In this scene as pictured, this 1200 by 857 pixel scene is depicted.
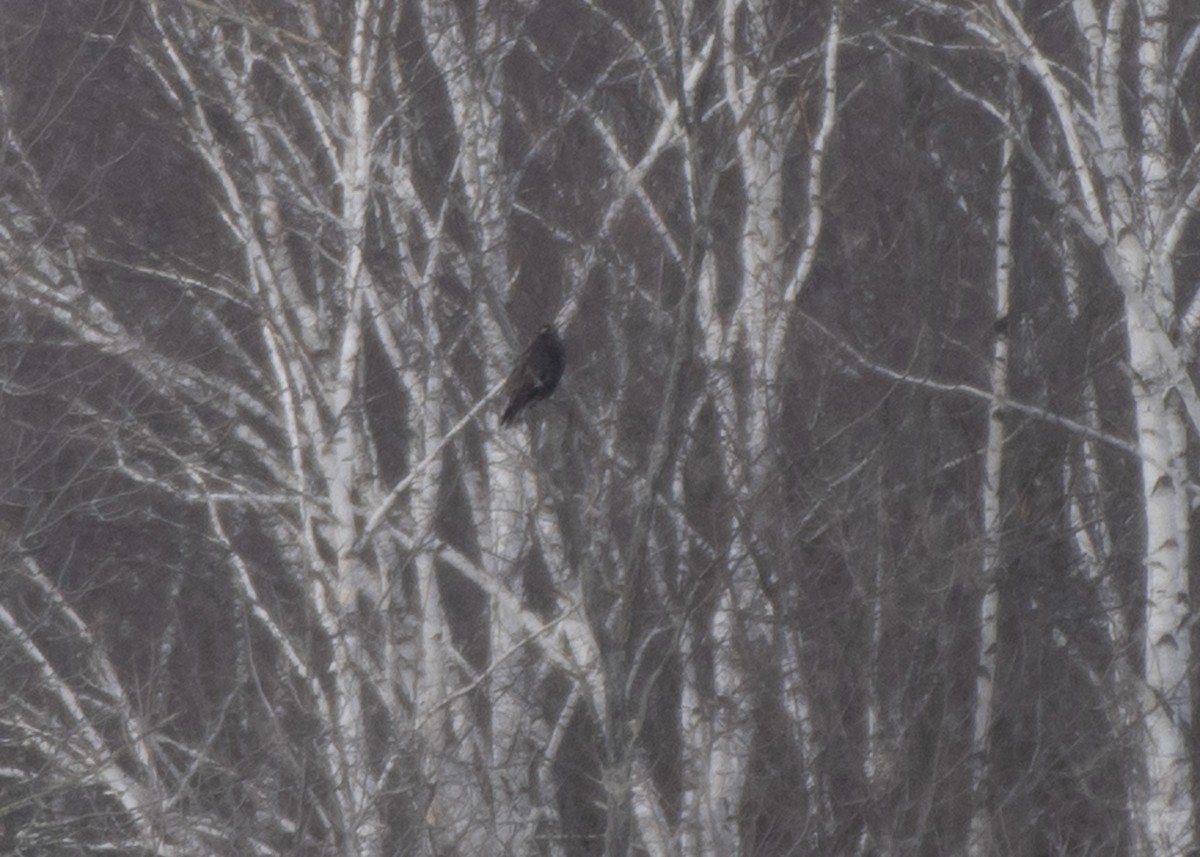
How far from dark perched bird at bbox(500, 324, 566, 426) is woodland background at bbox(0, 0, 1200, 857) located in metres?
0.24

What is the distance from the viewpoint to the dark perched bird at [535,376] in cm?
856

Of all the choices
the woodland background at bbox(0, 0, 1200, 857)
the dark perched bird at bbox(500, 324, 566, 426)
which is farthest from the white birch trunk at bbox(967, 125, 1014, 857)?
the dark perched bird at bbox(500, 324, 566, 426)

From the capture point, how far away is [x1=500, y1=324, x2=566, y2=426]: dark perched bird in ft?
28.1

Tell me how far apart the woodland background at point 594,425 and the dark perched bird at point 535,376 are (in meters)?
0.24

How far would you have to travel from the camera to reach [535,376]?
8586 mm

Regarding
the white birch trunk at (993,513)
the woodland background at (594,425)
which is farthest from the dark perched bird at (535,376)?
the white birch trunk at (993,513)

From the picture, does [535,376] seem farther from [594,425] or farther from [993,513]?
[993,513]

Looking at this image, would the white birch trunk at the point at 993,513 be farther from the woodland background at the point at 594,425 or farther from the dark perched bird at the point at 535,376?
the dark perched bird at the point at 535,376

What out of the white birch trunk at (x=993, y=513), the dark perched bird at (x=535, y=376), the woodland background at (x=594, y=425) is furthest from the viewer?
the white birch trunk at (x=993, y=513)

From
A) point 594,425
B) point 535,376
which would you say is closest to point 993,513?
point 594,425

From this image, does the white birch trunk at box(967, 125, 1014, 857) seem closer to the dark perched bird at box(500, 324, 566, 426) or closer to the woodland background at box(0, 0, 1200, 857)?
the woodland background at box(0, 0, 1200, 857)

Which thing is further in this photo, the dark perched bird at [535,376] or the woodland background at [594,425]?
the woodland background at [594,425]

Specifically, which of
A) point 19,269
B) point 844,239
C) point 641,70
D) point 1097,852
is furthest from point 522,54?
point 1097,852

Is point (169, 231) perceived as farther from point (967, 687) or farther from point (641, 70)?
point (967, 687)
